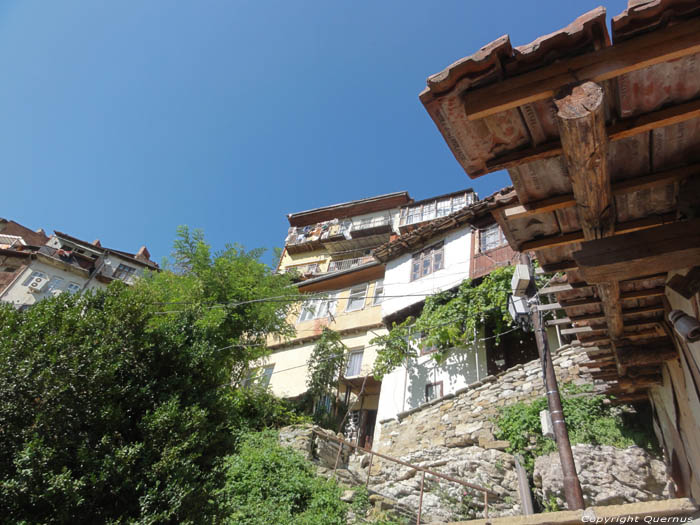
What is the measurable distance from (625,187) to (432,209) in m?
25.1

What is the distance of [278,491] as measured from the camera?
8930 millimetres

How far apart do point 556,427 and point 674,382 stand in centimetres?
253

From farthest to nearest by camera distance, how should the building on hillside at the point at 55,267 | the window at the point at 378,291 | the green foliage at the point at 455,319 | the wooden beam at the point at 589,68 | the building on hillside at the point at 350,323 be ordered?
the building on hillside at the point at 55,267, the window at the point at 378,291, the building on hillside at the point at 350,323, the green foliage at the point at 455,319, the wooden beam at the point at 589,68

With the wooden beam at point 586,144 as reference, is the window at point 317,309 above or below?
above

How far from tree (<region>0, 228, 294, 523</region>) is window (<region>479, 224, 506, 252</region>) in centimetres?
1212

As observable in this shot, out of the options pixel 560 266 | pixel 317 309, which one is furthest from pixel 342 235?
pixel 560 266

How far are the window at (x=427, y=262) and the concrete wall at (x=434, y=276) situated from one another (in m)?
0.21

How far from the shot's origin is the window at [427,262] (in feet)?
58.4

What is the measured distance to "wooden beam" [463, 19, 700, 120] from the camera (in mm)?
2021

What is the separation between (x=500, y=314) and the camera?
13.9 m

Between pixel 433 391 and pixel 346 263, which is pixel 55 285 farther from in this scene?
pixel 433 391

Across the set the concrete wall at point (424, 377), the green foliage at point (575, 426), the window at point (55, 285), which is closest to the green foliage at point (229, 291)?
the concrete wall at point (424, 377)

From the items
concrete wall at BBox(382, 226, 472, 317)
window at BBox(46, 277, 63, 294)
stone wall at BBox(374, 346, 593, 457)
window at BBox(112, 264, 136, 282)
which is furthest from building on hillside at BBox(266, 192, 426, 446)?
window at BBox(46, 277, 63, 294)

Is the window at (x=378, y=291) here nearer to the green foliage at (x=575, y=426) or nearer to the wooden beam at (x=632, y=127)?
the green foliage at (x=575, y=426)
